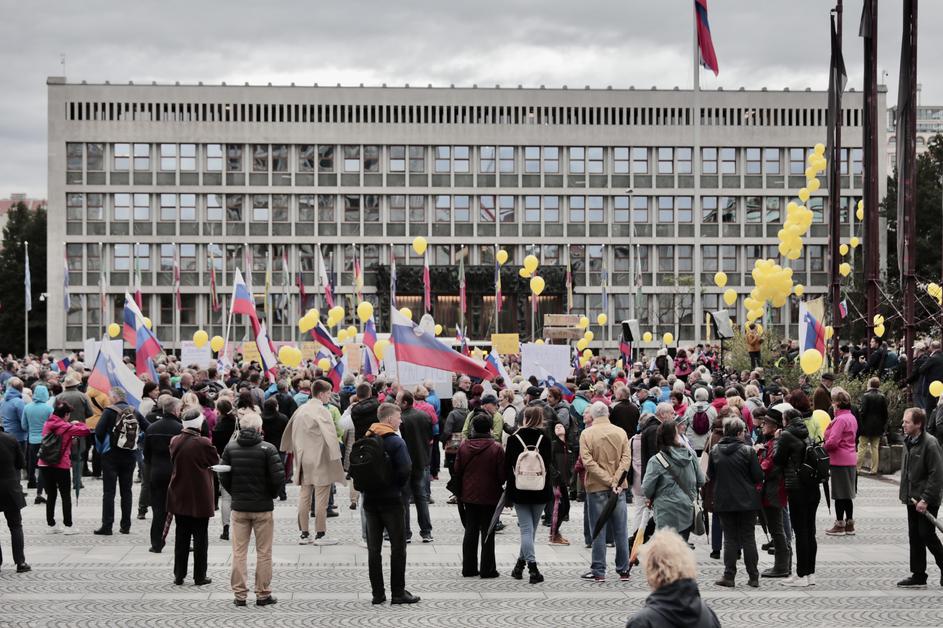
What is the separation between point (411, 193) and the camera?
78.9 m

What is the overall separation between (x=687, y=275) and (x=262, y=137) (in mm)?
25763

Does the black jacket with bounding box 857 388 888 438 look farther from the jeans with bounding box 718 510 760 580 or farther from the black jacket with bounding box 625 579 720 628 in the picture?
the black jacket with bounding box 625 579 720 628

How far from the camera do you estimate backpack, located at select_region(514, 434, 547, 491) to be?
12531 millimetres

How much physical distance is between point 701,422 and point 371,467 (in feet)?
18.1

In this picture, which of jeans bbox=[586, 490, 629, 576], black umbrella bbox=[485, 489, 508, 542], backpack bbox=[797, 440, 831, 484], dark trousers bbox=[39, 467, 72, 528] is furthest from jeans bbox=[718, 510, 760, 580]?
dark trousers bbox=[39, 467, 72, 528]

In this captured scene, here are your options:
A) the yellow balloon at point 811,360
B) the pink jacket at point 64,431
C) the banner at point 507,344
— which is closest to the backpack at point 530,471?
the pink jacket at point 64,431

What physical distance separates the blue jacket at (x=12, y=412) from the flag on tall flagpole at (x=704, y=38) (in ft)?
68.1

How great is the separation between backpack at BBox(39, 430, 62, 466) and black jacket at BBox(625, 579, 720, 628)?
1162cm

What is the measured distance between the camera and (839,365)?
28734mm

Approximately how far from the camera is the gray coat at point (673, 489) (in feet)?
40.0

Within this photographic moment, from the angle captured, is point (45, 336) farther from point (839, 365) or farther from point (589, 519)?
point (589, 519)

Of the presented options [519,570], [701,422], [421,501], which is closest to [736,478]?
[519,570]

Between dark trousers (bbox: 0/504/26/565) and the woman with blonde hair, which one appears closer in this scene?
the woman with blonde hair

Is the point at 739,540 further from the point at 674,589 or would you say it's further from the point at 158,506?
the point at 674,589
